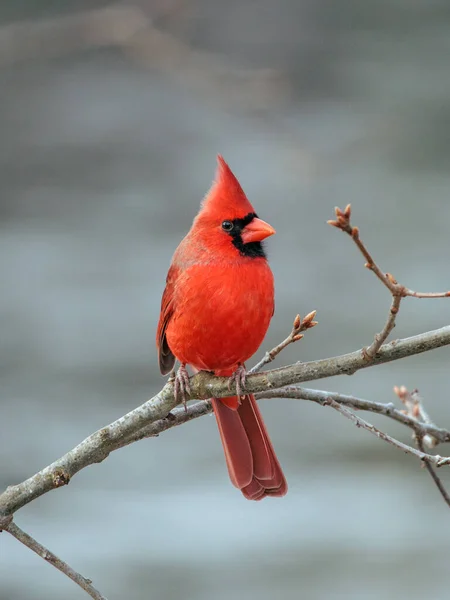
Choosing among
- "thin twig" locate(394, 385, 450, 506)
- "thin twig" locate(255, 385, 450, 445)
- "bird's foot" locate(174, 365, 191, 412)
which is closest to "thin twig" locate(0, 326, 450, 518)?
"bird's foot" locate(174, 365, 191, 412)

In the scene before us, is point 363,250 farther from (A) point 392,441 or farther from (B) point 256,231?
(B) point 256,231

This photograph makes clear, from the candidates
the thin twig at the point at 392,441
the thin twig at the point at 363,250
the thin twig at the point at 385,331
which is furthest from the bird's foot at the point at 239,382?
the thin twig at the point at 363,250

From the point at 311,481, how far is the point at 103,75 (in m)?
2.05

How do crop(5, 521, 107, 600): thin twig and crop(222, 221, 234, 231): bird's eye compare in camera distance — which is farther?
crop(222, 221, 234, 231): bird's eye

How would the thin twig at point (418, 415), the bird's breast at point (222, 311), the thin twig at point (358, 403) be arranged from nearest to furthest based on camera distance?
the thin twig at point (358, 403) → the thin twig at point (418, 415) → the bird's breast at point (222, 311)

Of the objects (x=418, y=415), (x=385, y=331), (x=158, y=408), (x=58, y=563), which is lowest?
(x=58, y=563)

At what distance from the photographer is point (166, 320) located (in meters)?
2.43

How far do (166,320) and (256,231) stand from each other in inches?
13.8

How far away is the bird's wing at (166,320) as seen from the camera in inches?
94.4

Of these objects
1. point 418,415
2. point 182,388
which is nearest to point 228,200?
point 182,388

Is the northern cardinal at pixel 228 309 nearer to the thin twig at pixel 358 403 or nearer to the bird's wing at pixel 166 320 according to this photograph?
the bird's wing at pixel 166 320

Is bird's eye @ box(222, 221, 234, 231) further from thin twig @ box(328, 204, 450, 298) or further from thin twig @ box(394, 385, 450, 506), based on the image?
thin twig @ box(328, 204, 450, 298)

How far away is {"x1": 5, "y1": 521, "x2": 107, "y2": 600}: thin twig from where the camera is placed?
5.18 feet

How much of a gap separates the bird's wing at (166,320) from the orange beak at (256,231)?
22 cm
